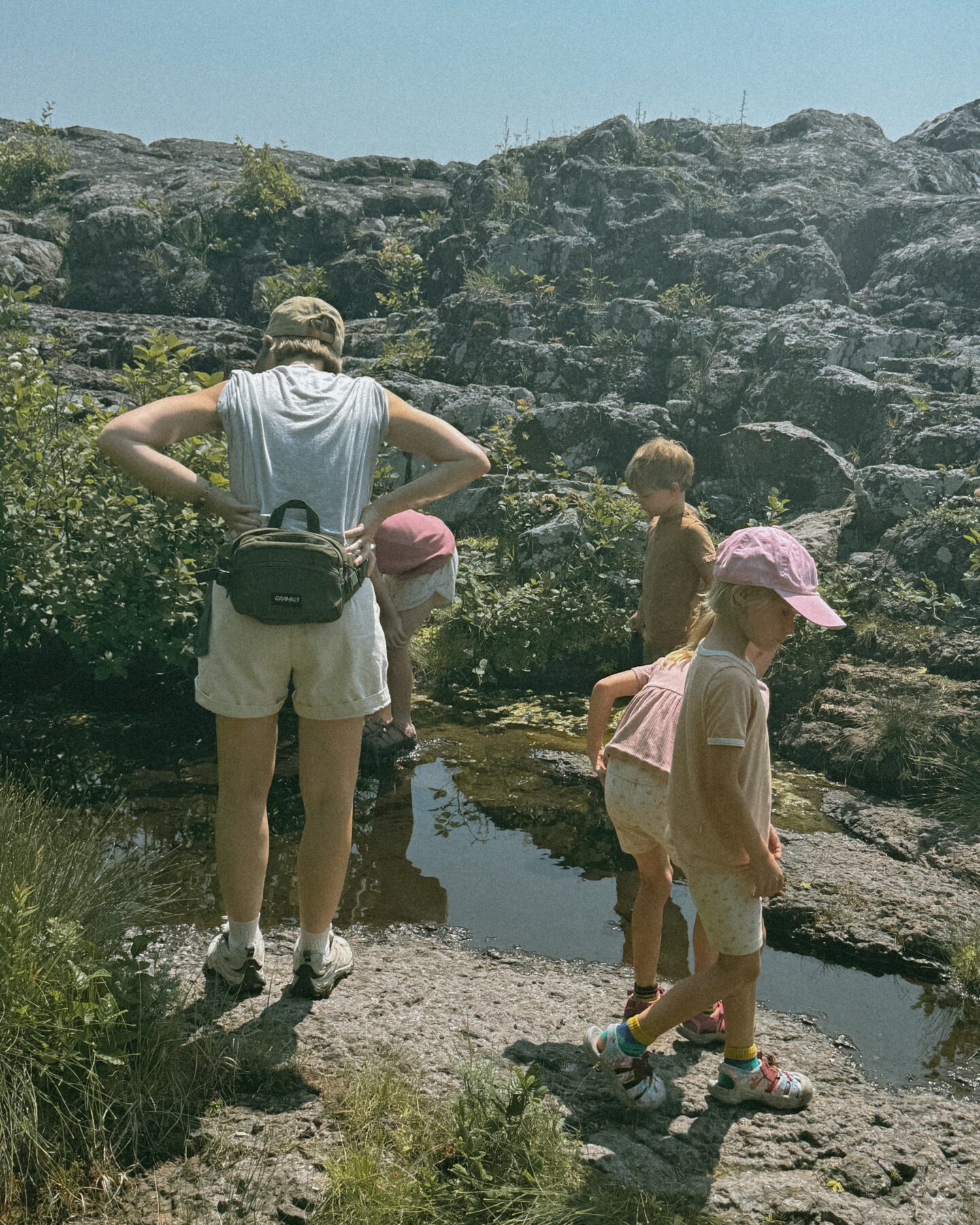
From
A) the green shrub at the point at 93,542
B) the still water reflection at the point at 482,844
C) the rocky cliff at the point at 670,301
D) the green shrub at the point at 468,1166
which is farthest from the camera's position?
the rocky cliff at the point at 670,301

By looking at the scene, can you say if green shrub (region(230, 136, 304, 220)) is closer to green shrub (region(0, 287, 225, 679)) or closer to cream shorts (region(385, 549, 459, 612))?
green shrub (region(0, 287, 225, 679))

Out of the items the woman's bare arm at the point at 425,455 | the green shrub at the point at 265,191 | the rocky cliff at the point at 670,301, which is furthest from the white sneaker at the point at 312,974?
the green shrub at the point at 265,191

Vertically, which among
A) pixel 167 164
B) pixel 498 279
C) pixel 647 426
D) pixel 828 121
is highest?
pixel 828 121

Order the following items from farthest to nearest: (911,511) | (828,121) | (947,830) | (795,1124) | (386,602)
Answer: (828,121) < (911,511) < (386,602) < (947,830) < (795,1124)

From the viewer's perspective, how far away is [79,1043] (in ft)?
8.03

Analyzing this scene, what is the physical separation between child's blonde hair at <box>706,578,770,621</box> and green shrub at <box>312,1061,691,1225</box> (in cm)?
119

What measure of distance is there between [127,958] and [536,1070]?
1112 millimetres

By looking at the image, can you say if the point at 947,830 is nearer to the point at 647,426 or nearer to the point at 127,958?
the point at 127,958

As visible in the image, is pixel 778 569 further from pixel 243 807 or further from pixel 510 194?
pixel 510 194

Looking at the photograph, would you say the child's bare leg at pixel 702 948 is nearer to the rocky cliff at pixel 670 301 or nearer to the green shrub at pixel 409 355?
the rocky cliff at pixel 670 301

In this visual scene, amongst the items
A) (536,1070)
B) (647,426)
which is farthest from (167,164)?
(536,1070)

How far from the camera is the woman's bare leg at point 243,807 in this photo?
2.88 metres

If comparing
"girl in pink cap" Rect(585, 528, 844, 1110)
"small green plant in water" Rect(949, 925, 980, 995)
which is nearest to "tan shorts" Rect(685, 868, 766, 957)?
"girl in pink cap" Rect(585, 528, 844, 1110)

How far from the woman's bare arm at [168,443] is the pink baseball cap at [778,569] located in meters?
1.27
